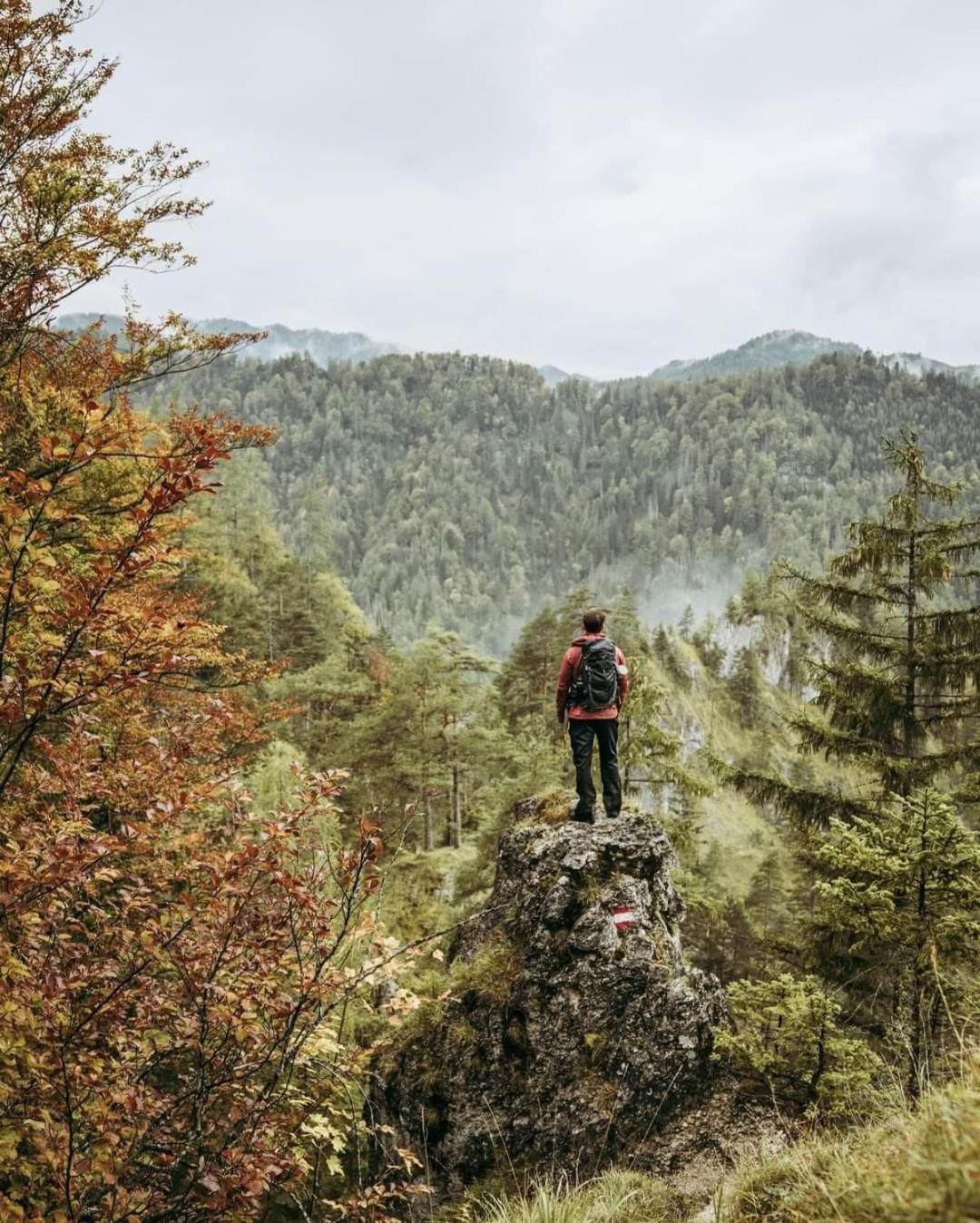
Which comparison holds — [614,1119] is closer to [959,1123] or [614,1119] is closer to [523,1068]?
[523,1068]

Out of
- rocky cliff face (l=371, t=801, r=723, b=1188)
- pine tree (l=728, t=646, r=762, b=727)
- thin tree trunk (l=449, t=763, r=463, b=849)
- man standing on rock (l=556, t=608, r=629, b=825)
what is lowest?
pine tree (l=728, t=646, r=762, b=727)

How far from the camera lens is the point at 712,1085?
650 cm

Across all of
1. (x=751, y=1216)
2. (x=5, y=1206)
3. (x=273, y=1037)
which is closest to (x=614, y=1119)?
(x=751, y=1216)

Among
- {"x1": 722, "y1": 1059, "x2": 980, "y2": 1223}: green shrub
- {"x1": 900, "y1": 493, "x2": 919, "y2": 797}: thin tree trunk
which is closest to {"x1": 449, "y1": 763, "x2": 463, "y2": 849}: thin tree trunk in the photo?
{"x1": 900, "y1": 493, "x2": 919, "y2": 797}: thin tree trunk

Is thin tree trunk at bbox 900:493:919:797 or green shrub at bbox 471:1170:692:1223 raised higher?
thin tree trunk at bbox 900:493:919:797

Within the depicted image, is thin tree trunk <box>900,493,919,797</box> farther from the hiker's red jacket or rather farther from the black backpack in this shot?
the black backpack

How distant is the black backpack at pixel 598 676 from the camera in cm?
744

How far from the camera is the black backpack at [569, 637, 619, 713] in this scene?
744 cm

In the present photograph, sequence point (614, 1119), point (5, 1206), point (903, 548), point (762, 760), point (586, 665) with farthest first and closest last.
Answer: point (762, 760) → point (903, 548) → point (586, 665) → point (614, 1119) → point (5, 1206)

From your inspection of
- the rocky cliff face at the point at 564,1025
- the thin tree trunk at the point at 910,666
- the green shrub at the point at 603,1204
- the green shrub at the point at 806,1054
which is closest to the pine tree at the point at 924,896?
the green shrub at the point at 806,1054

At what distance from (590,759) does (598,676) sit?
0.86 meters

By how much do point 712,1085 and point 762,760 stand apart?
6046cm

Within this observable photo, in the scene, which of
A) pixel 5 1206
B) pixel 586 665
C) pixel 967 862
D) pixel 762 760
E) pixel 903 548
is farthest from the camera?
pixel 762 760

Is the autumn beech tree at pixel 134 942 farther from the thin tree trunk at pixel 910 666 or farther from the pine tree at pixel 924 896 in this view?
the thin tree trunk at pixel 910 666
